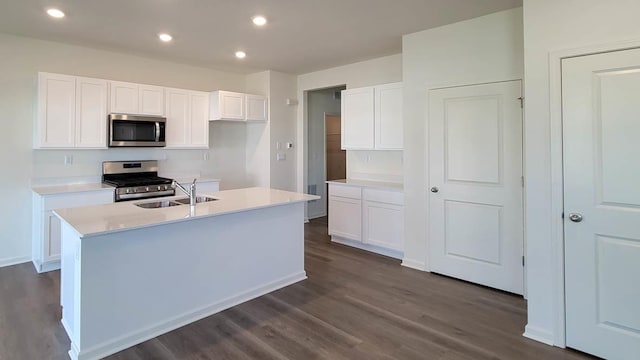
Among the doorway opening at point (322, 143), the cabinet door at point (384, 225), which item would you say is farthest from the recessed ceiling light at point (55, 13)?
the cabinet door at point (384, 225)

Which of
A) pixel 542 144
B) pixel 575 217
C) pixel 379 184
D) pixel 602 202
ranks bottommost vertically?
pixel 575 217

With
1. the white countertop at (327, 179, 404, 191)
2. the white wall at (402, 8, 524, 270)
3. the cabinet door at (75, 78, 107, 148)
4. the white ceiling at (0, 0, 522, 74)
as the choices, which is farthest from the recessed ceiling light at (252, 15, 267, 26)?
the white countertop at (327, 179, 404, 191)

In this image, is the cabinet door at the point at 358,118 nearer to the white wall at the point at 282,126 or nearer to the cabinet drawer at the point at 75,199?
the white wall at the point at 282,126

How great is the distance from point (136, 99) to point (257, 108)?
5.94 feet

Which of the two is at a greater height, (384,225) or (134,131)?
(134,131)

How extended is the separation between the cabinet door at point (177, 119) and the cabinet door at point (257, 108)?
37.6 inches

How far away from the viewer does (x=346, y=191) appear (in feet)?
16.1

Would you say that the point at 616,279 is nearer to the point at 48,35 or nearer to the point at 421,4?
the point at 421,4

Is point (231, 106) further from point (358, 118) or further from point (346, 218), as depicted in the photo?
point (346, 218)

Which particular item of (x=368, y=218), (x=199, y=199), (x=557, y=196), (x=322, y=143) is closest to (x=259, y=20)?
(x=199, y=199)

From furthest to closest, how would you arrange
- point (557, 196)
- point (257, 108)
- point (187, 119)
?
point (257, 108) → point (187, 119) → point (557, 196)

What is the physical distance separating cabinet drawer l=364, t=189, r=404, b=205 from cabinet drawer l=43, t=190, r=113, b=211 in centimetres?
324

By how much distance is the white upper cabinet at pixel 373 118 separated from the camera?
14.6 feet

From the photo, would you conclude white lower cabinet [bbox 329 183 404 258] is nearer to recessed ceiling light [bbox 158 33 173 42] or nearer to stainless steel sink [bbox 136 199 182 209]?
stainless steel sink [bbox 136 199 182 209]
